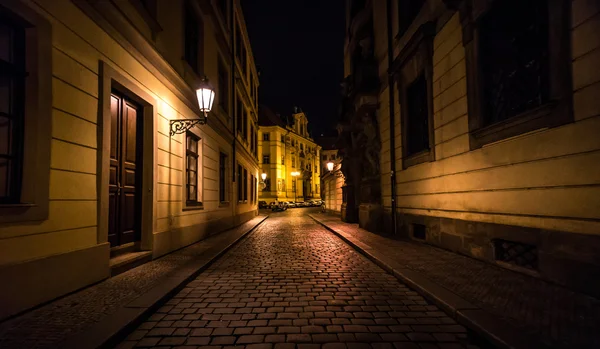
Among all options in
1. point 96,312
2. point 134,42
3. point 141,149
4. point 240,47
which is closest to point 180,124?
point 141,149

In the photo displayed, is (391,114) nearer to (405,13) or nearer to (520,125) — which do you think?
(405,13)

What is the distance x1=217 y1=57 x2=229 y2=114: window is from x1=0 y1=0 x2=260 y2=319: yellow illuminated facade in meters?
2.96

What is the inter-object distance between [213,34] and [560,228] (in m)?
12.2

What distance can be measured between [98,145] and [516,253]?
7.20 m

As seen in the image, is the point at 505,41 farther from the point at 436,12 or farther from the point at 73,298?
the point at 73,298

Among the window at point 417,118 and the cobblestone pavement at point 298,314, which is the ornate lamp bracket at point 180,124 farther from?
the window at point 417,118

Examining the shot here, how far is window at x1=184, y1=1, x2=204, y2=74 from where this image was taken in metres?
10.5

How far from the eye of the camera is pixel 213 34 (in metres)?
12.9

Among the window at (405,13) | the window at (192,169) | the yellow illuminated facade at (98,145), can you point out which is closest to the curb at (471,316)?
the yellow illuminated facade at (98,145)

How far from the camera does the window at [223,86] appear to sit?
14.5 m

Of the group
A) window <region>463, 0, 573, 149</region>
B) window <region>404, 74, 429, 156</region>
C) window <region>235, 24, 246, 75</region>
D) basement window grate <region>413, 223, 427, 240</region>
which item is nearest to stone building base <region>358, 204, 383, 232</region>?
basement window grate <region>413, 223, 427, 240</region>

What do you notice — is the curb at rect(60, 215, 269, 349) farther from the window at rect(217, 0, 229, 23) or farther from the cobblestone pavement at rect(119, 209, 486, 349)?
the window at rect(217, 0, 229, 23)

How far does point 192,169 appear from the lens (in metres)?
10.7

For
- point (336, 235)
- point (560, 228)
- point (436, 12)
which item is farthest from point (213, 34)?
point (560, 228)
